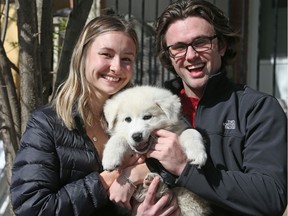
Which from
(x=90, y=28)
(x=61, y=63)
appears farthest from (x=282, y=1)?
(x=90, y=28)

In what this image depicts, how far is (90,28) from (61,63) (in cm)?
88

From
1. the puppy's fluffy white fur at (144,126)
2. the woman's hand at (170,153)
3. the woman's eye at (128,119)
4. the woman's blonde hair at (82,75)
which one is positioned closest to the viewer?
the woman's hand at (170,153)

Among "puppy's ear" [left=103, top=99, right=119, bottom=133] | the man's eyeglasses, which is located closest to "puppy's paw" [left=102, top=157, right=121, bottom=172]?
"puppy's ear" [left=103, top=99, right=119, bottom=133]

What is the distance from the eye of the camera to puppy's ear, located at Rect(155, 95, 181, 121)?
2.69m

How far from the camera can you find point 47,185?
94.4 inches

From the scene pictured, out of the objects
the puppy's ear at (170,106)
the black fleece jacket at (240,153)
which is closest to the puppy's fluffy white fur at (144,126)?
the puppy's ear at (170,106)

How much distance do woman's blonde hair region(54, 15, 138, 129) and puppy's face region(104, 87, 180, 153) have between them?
145 mm

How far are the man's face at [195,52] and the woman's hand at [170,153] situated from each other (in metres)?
0.34

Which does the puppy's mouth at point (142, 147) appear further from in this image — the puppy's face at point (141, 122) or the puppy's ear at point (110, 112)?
the puppy's ear at point (110, 112)

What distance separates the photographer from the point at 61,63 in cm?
362

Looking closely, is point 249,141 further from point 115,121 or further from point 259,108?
point 115,121

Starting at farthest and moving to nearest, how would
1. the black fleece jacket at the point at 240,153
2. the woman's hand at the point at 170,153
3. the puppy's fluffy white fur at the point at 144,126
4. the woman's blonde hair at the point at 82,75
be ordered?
the woman's blonde hair at the point at 82,75 → the puppy's fluffy white fur at the point at 144,126 → the woman's hand at the point at 170,153 → the black fleece jacket at the point at 240,153

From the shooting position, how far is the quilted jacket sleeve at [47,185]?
238 centimetres

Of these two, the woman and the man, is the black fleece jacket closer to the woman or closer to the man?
the man
